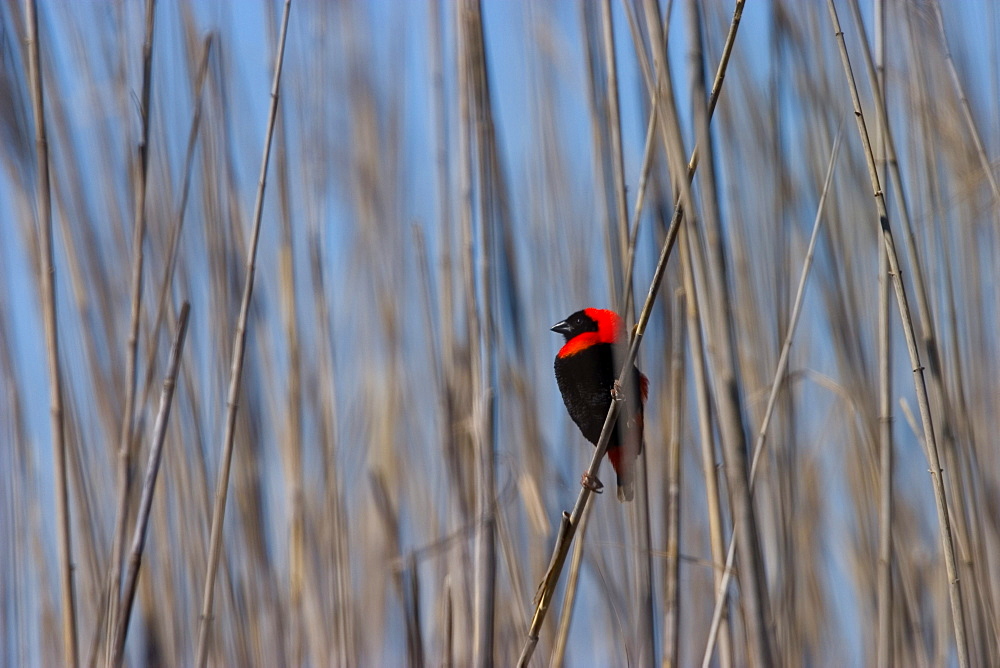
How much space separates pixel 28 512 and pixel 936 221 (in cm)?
175

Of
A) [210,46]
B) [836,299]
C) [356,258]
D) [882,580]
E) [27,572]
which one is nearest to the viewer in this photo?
[882,580]

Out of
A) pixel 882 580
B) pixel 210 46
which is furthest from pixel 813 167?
pixel 210 46

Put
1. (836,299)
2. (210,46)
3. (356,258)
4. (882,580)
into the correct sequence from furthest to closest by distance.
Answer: (356,258)
(210,46)
(836,299)
(882,580)

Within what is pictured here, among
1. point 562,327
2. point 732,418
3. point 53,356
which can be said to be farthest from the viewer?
point 562,327

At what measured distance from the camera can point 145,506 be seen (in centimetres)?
121

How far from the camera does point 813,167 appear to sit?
160 cm

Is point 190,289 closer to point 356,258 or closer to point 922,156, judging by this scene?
point 356,258

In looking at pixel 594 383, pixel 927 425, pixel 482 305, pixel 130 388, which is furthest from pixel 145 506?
pixel 927 425

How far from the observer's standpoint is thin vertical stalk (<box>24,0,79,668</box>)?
4.06ft

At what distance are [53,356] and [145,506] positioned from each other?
0.25 metres

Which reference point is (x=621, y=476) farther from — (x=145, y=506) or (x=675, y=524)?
(x=145, y=506)

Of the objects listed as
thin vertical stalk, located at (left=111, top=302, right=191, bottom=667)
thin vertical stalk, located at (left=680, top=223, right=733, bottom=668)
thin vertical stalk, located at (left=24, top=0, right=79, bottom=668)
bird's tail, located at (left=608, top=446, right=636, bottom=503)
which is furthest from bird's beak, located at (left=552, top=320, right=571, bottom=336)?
thin vertical stalk, located at (left=24, top=0, right=79, bottom=668)

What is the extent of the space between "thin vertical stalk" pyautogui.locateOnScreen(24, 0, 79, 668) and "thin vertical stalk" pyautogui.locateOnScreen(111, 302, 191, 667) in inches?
3.3

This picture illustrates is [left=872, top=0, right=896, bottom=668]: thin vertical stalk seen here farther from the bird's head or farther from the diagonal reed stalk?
the bird's head
